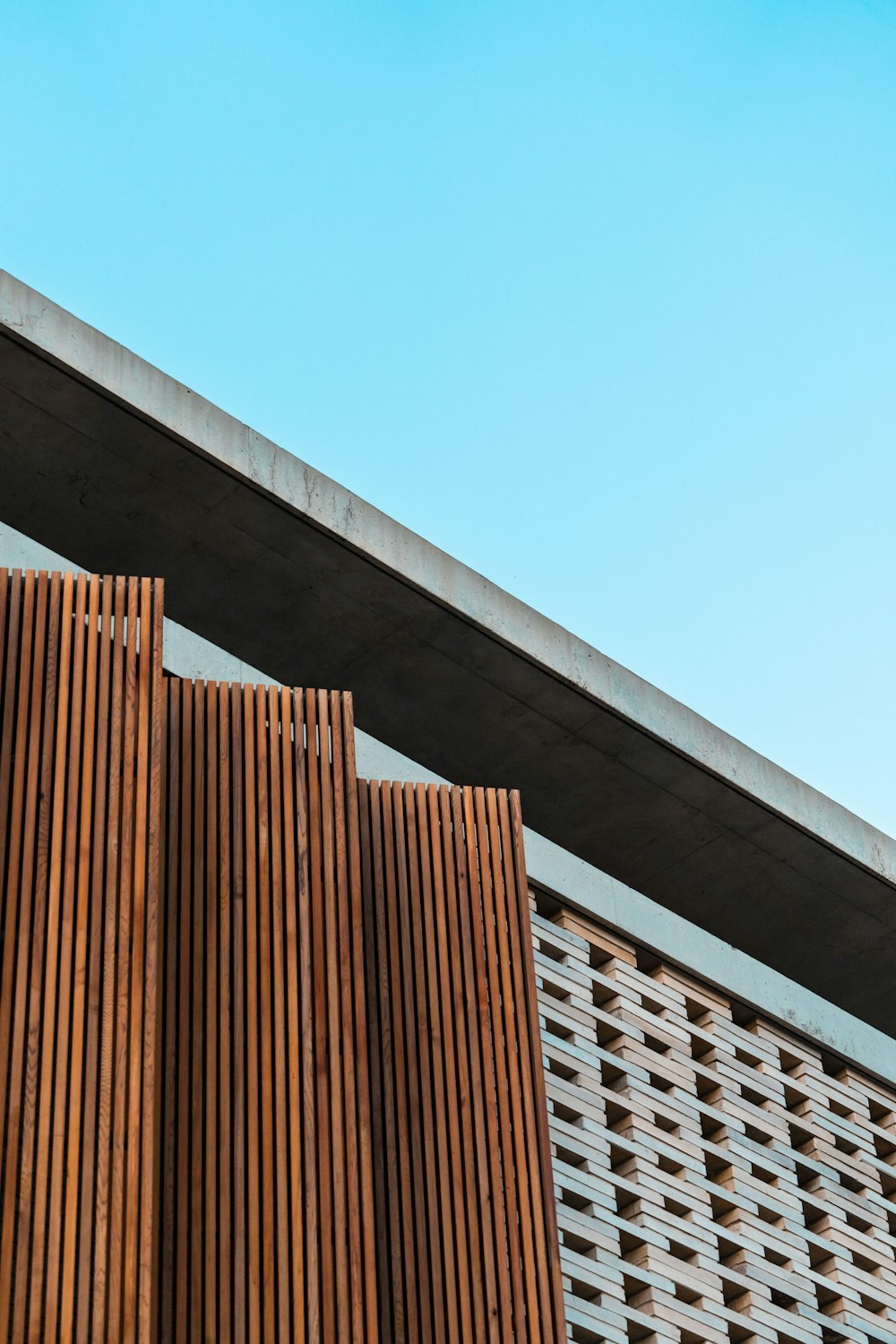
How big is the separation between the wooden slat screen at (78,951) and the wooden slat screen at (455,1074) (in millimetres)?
1094

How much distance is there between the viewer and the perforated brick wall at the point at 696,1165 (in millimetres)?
6941

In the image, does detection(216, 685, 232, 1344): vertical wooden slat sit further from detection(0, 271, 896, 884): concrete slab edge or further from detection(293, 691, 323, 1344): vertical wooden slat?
A: detection(0, 271, 896, 884): concrete slab edge

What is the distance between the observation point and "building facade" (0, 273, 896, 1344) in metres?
5.16

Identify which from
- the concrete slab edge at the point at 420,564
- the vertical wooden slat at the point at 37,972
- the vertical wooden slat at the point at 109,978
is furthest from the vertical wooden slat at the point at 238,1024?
the concrete slab edge at the point at 420,564

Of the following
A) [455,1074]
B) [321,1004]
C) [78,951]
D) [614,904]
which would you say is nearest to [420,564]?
[614,904]

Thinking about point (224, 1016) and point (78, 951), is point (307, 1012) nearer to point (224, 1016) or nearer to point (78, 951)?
point (224, 1016)

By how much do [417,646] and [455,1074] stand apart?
14.7 ft

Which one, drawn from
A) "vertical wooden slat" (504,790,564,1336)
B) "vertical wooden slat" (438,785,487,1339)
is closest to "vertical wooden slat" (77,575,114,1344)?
"vertical wooden slat" (438,785,487,1339)

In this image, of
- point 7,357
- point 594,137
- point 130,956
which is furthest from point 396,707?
point 594,137

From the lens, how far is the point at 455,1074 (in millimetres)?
6125

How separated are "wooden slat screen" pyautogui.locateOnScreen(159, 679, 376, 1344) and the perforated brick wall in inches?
58.3

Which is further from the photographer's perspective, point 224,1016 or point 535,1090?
point 535,1090

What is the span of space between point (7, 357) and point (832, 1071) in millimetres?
5091

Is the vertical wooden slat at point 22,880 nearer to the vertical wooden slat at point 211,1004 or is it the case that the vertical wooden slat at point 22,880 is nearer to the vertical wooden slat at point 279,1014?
the vertical wooden slat at point 211,1004
